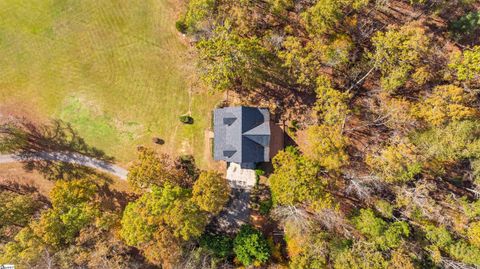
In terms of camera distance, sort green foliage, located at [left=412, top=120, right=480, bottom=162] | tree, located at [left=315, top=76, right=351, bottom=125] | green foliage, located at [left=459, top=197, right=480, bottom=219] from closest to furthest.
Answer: green foliage, located at [left=412, top=120, right=480, bottom=162]
green foliage, located at [left=459, top=197, right=480, bottom=219]
tree, located at [left=315, top=76, right=351, bottom=125]

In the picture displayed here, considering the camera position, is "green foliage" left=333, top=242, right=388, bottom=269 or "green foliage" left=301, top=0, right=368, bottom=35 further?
"green foliage" left=301, top=0, right=368, bottom=35

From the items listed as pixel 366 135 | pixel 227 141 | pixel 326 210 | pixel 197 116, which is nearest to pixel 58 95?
pixel 197 116

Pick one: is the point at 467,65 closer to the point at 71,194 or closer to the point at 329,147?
the point at 329,147

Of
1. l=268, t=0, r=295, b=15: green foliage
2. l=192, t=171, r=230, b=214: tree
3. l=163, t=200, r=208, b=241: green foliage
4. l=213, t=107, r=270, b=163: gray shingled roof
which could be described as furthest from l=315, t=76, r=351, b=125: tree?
l=163, t=200, r=208, b=241: green foliage

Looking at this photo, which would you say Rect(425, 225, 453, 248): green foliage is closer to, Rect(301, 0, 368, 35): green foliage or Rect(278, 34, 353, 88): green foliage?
Rect(278, 34, 353, 88): green foliage

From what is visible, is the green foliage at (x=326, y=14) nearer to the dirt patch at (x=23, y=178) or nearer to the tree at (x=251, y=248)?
the tree at (x=251, y=248)

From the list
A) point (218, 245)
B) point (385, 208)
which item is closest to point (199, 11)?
point (218, 245)

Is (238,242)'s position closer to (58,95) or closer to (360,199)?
(360,199)
